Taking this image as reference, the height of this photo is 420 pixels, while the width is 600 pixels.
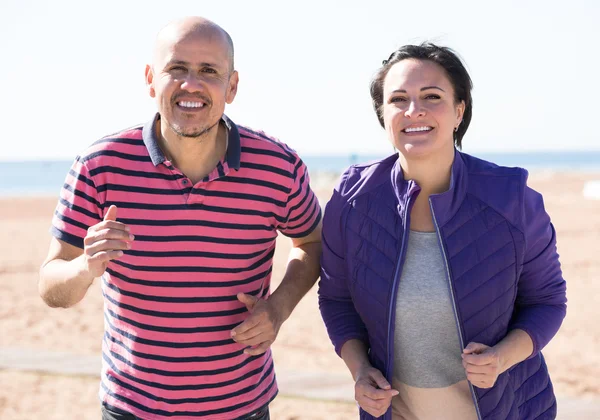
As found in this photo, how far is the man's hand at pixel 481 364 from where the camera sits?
233cm

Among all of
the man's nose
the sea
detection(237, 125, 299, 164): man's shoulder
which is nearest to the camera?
the man's nose

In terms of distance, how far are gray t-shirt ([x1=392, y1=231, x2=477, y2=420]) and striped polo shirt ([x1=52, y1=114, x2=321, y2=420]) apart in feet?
2.06

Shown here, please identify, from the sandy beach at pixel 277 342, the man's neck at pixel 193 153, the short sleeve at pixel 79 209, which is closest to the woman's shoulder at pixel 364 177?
the man's neck at pixel 193 153

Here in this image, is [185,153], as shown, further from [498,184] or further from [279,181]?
[498,184]

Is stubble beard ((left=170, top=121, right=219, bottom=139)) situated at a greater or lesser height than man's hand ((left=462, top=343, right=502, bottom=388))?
greater

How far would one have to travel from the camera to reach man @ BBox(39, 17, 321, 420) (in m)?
2.65

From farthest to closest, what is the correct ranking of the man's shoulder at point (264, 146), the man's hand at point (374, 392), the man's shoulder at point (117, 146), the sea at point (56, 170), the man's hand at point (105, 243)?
the sea at point (56, 170)
the man's shoulder at point (264, 146)
the man's shoulder at point (117, 146)
the man's hand at point (374, 392)
the man's hand at point (105, 243)

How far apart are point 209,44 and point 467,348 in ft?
4.84

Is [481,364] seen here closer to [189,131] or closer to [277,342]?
[189,131]

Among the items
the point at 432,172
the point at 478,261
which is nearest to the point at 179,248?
the point at 432,172

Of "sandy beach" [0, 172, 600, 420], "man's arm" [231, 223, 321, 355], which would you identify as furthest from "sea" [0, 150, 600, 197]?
"man's arm" [231, 223, 321, 355]

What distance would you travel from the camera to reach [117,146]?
2.74 metres

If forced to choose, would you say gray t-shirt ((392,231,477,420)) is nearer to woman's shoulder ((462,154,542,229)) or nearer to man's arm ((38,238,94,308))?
woman's shoulder ((462,154,542,229))

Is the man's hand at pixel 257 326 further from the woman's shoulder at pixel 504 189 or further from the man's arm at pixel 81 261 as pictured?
the woman's shoulder at pixel 504 189
